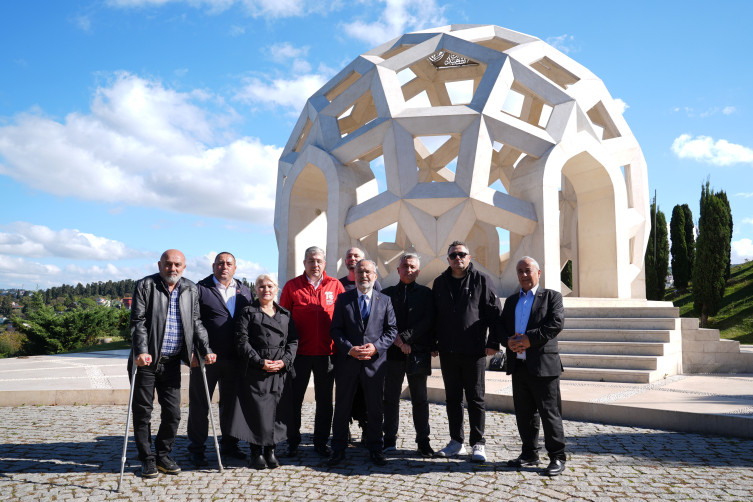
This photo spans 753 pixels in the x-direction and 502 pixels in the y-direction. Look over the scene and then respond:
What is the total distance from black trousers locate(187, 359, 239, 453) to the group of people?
0.01 meters

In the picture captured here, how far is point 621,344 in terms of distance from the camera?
28.0 feet

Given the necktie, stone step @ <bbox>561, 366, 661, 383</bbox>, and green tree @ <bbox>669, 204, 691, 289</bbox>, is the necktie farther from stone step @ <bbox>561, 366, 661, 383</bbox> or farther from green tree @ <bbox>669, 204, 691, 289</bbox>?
green tree @ <bbox>669, 204, 691, 289</bbox>

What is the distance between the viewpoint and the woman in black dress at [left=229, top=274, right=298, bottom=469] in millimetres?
4305

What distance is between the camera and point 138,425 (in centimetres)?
411

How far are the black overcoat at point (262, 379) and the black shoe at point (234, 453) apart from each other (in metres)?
0.40

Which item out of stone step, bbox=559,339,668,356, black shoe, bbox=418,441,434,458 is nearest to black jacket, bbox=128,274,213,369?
black shoe, bbox=418,441,434,458

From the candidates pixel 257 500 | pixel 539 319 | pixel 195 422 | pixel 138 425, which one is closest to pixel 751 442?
pixel 539 319

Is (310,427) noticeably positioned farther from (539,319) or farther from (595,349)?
(595,349)

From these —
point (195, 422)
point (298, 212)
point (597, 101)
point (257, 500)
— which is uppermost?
point (597, 101)

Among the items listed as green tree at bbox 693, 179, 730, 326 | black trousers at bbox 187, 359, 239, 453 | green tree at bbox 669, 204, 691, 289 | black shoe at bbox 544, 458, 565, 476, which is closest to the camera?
black shoe at bbox 544, 458, 565, 476

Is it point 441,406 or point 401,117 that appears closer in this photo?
point 441,406

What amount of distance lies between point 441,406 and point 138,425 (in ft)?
12.7

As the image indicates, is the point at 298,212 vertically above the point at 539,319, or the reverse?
the point at 298,212

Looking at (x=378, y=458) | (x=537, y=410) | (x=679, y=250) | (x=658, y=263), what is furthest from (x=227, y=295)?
(x=679, y=250)
